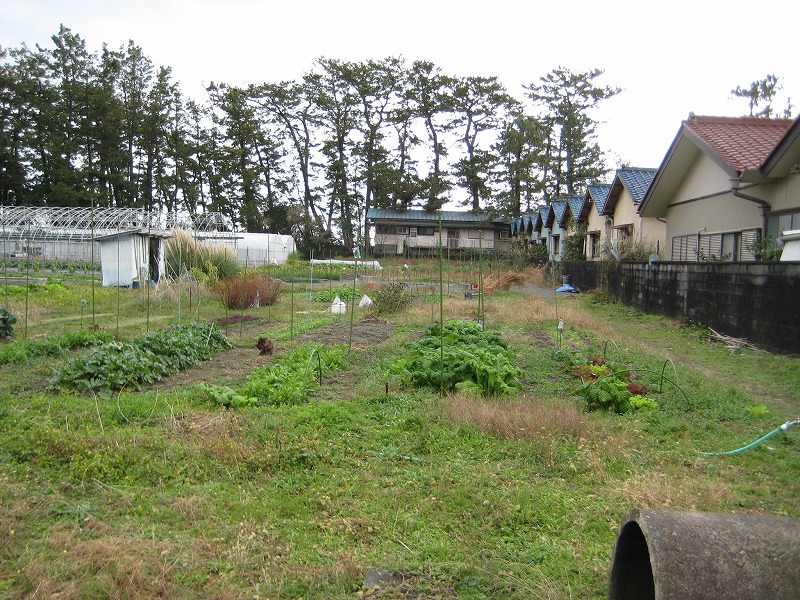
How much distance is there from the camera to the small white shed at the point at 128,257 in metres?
18.6

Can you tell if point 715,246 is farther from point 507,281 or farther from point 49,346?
point 49,346

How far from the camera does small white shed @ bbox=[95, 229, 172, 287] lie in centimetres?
1859

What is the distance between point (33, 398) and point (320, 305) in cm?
1052

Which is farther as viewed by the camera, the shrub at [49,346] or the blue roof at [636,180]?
the blue roof at [636,180]

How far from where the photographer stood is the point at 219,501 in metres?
3.69

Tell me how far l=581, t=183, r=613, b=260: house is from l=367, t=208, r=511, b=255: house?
561 inches

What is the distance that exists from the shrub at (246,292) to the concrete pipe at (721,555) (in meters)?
12.7

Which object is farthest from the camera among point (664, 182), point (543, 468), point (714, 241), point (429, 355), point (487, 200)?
point (487, 200)

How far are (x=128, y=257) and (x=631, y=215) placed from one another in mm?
16901

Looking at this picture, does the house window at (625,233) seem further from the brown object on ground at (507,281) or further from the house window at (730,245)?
the house window at (730,245)

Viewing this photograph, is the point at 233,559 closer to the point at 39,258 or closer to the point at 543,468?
the point at 543,468

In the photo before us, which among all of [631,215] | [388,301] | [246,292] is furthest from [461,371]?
[631,215]

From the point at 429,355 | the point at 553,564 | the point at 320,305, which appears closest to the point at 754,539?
the point at 553,564

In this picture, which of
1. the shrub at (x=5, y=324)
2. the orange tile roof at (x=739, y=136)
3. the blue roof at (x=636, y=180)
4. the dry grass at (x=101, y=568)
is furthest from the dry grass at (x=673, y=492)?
the blue roof at (x=636, y=180)
